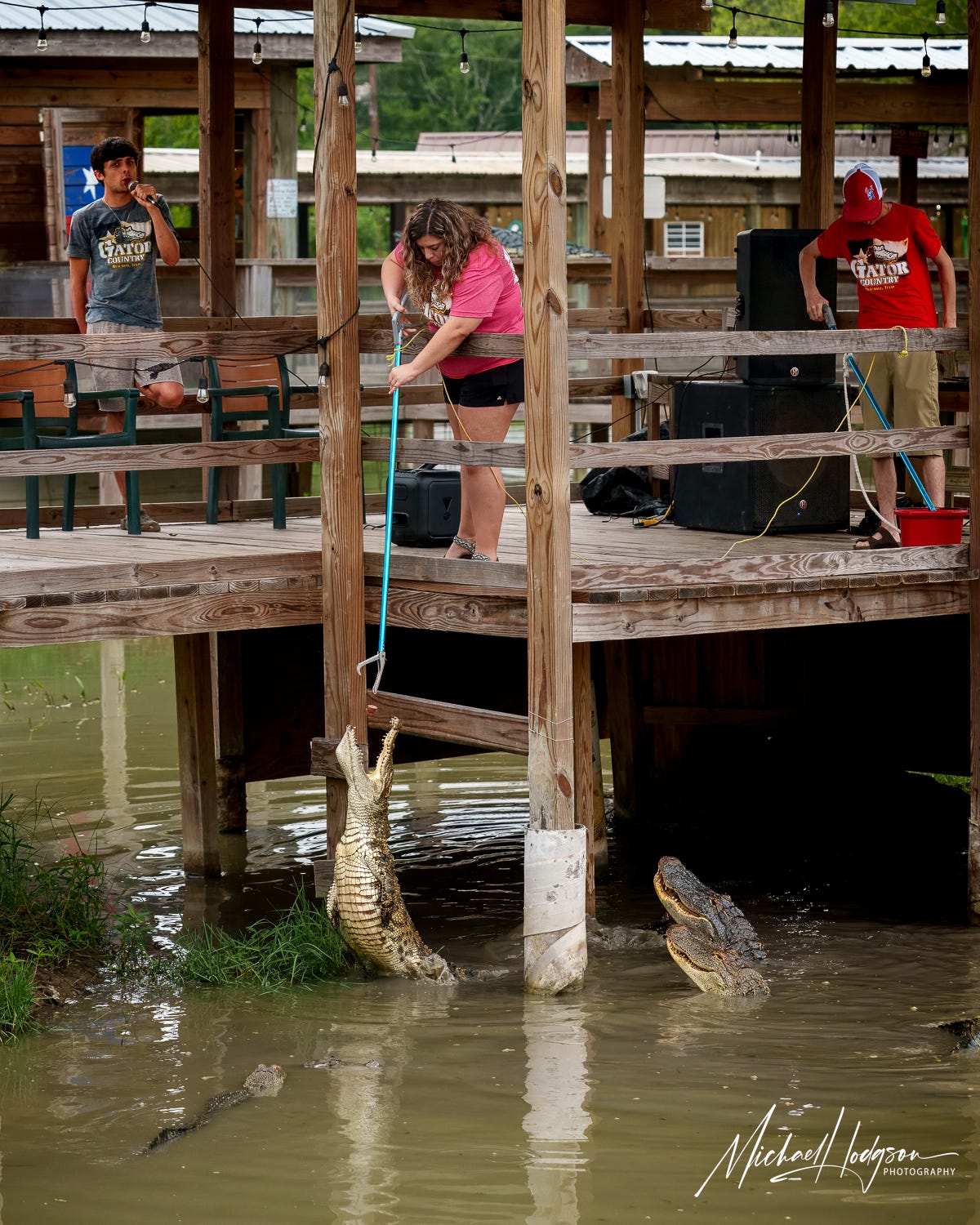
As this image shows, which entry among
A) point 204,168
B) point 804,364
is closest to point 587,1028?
point 804,364

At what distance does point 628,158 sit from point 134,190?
2.86 m

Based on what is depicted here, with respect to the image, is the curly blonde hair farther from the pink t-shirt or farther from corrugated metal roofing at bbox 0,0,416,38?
corrugated metal roofing at bbox 0,0,416,38

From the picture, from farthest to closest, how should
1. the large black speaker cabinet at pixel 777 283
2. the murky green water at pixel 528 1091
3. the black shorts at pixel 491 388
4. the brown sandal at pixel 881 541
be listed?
the large black speaker cabinet at pixel 777 283 → the brown sandal at pixel 881 541 → the black shorts at pixel 491 388 → the murky green water at pixel 528 1091

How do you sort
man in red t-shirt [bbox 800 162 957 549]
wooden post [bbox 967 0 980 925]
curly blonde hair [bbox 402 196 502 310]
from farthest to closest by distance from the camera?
man in red t-shirt [bbox 800 162 957 549] → wooden post [bbox 967 0 980 925] → curly blonde hair [bbox 402 196 502 310]

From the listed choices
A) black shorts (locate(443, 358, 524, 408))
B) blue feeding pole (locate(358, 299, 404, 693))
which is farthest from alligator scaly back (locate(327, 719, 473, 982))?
black shorts (locate(443, 358, 524, 408))

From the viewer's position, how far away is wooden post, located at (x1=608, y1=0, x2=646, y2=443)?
9.55 m

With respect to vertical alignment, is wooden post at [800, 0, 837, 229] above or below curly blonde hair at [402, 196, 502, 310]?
above

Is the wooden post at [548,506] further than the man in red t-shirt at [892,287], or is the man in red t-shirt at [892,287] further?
the man in red t-shirt at [892,287]

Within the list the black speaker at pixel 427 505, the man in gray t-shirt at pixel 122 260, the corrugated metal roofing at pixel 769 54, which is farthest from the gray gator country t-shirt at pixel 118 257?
the corrugated metal roofing at pixel 769 54

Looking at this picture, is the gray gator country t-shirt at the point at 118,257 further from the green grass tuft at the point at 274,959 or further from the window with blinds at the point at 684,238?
the window with blinds at the point at 684,238

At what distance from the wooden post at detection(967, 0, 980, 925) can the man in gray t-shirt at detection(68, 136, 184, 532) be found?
3.41m

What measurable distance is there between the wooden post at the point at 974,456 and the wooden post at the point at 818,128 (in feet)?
8.67

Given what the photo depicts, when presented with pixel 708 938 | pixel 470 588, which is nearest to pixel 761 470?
pixel 470 588

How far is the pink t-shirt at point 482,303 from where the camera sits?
655 centimetres
